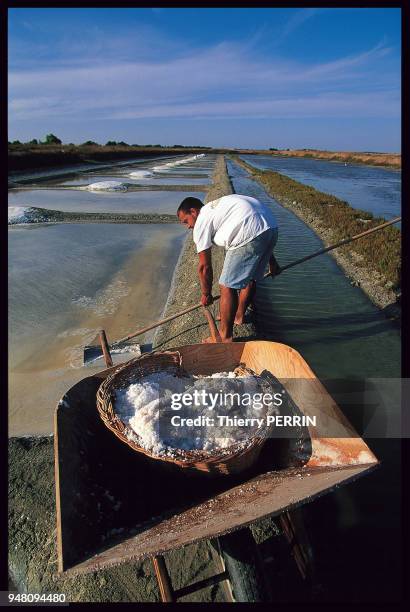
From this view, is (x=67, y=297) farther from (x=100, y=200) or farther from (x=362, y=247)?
(x=100, y=200)

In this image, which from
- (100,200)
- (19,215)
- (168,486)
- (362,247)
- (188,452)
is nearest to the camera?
(188,452)

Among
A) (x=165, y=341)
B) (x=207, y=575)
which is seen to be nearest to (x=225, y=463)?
(x=207, y=575)

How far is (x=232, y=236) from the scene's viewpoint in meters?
3.18

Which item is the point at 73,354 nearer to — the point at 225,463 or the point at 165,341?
the point at 165,341

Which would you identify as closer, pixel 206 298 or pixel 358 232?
pixel 206 298

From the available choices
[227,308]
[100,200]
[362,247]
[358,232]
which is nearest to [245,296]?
[227,308]

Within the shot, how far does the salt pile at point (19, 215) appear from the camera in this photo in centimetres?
1058

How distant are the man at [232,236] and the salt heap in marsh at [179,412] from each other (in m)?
1.22

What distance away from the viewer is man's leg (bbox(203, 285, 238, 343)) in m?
3.35

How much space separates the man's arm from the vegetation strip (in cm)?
319


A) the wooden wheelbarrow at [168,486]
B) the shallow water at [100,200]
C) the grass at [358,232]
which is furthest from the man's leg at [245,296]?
the shallow water at [100,200]

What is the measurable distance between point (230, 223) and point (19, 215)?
951cm

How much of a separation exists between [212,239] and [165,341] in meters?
1.38

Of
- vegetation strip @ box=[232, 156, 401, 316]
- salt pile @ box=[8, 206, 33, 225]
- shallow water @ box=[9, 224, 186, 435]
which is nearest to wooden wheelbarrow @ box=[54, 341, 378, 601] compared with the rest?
shallow water @ box=[9, 224, 186, 435]
